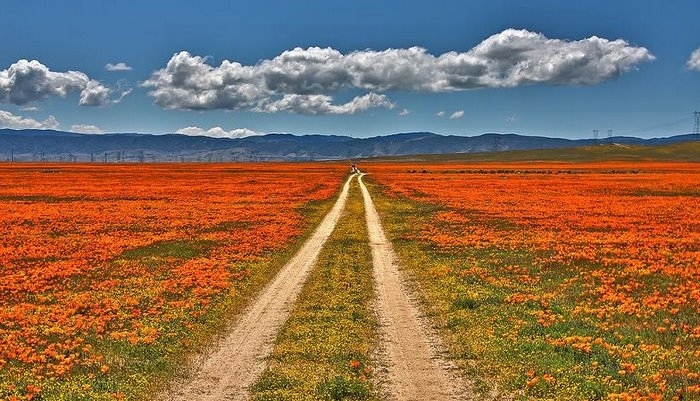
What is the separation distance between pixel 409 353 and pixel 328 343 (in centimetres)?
Result: 231

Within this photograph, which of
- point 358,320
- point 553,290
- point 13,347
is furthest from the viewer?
point 553,290

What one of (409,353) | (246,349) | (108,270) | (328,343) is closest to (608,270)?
(409,353)

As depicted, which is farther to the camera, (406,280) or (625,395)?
(406,280)

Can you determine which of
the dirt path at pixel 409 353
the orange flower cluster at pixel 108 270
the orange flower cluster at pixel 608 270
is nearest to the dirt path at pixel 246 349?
the orange flower cluster at pixel 108 270

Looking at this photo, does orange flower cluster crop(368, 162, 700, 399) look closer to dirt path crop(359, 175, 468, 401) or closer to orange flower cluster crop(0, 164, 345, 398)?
dirt path crop(359, 175, 468, 401)

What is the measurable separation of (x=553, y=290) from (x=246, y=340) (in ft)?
39.5

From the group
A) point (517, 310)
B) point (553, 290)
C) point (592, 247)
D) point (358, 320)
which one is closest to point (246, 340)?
point (358, 320)

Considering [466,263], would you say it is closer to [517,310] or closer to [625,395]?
[517,310]

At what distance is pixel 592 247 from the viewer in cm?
3056

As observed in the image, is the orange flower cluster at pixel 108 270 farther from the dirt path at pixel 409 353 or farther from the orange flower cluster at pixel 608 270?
the orange flower cluster at pixel 608 270

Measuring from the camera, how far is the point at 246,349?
15.0m

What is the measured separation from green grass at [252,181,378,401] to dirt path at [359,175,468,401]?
0.47 meters

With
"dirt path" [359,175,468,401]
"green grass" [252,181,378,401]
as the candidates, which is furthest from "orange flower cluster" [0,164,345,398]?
"dirt path" [359,175,468,401]

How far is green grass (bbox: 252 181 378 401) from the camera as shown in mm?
12211
